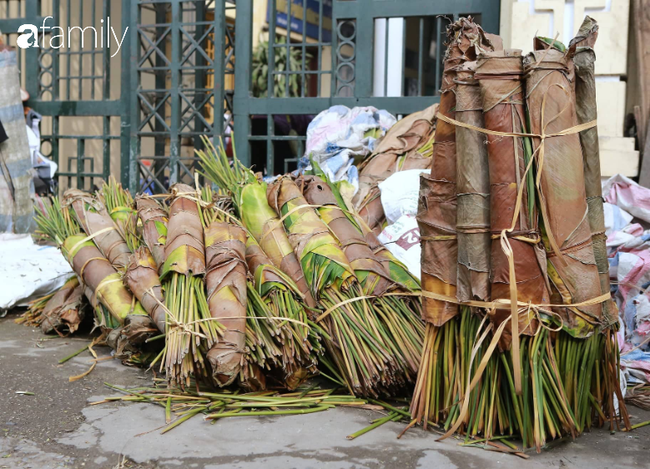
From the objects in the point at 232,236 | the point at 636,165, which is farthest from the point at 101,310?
the point at 636,165

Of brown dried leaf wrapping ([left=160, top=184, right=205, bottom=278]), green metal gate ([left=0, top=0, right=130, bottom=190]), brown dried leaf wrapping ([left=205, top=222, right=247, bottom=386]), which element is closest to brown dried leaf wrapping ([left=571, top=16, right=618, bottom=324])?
brown dried leaf wrapping ([left=205, top=222, right=247, bottom=386])

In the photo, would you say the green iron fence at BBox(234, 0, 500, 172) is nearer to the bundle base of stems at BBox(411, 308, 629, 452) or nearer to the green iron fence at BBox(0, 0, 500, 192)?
the green iron fence at BBox(0, 0, 500, 192)

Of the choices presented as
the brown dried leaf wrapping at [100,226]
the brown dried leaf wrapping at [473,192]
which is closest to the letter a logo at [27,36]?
the brown dried leaf wrapping at [100,226]

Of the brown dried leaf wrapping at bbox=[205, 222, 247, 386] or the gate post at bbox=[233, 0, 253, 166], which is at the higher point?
the gate post at bbox=[233, 0, 253, 166]

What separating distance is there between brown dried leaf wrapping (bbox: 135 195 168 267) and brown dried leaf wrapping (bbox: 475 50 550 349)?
68.1 inches

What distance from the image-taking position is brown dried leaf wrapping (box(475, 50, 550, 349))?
2426 mm

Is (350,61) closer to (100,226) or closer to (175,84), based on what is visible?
(175,84)

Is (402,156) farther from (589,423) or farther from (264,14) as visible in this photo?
(264,14)

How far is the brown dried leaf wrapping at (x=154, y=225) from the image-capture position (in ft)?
11.5

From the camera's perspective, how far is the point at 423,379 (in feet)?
8.79

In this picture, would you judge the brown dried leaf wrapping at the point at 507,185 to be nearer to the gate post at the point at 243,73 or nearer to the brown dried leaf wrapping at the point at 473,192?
the brown dried leaf wrapping at the point at 473,192

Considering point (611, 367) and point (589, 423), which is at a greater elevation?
point (611, 367)

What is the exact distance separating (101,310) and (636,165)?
11.7 ft

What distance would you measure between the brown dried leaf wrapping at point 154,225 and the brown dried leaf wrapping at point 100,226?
257mm
